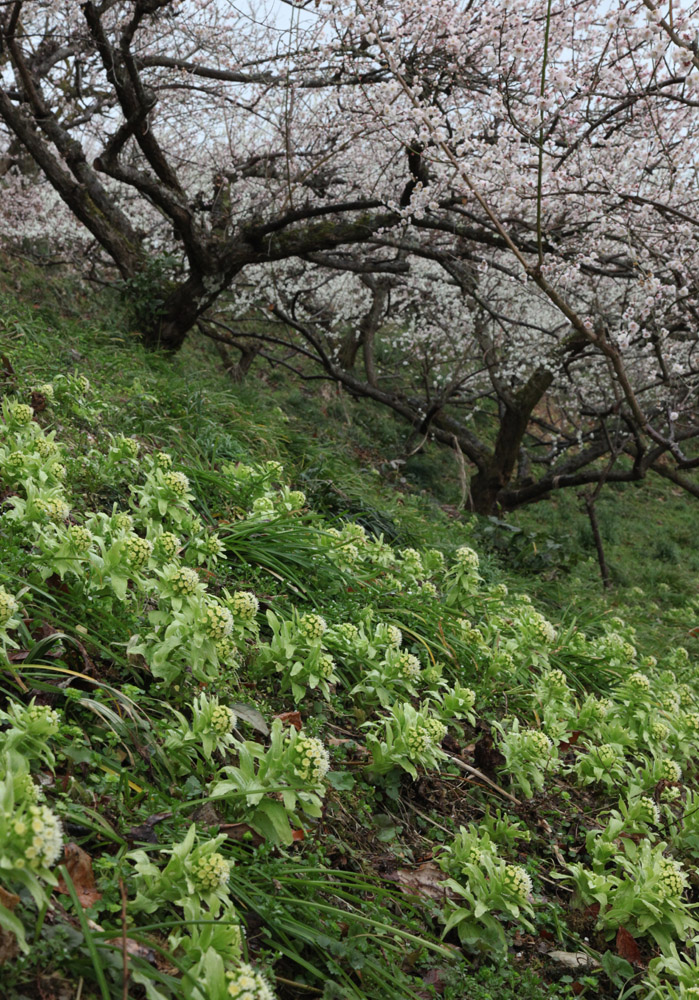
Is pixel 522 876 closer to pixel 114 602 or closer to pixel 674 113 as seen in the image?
pixel 114 602

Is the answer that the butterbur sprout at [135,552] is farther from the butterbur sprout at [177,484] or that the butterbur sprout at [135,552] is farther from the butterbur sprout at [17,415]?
the butterbur sprout at [17,415]

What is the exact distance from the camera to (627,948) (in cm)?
199

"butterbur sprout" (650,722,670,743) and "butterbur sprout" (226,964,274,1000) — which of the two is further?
"butterbur sprout" (650,722,670,743)

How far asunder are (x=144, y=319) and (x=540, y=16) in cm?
394

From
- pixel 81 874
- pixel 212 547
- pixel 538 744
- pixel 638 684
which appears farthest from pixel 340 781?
pixel 638 684

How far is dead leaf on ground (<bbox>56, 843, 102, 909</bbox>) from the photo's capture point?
55.8 inches

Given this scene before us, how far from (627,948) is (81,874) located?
54.3 inches

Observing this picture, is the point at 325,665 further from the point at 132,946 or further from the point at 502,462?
the point at 502,462

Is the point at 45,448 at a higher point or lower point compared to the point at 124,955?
higher

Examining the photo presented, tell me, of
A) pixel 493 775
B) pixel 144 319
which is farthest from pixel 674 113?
pixel 493 775

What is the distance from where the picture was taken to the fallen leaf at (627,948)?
198 centimetres

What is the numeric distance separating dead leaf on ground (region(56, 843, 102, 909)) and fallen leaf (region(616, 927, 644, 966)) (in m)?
1.33

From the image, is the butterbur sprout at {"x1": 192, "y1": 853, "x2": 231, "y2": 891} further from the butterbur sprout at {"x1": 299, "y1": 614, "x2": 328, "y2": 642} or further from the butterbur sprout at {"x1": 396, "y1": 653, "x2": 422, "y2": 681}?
the butterbur sprout at {"x1": 396, "y1": 653, "x2": 422, "y2": 681}

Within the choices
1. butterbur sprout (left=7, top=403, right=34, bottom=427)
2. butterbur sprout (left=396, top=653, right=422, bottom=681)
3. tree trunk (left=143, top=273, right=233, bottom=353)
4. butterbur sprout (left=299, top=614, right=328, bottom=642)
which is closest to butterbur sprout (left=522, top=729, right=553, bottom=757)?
butterbur sprout (left=396, top=653, right=422, bottom=681)
